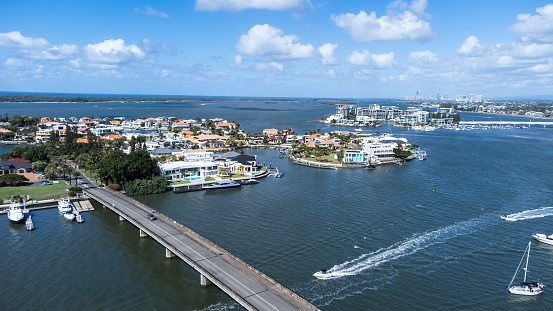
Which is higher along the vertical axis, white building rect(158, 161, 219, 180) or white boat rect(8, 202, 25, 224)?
white building rect(158, 161, 219, 180)

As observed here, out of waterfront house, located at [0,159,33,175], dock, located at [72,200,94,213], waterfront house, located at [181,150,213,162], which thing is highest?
waterfront house, located at [181,150,213,162]

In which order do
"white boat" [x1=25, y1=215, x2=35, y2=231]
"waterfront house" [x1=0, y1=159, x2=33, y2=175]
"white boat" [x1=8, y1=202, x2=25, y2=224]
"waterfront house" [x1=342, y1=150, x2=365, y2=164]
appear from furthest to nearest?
"waterfront house" [x1=342, y1=150, x2=365, y2=164] < "waterfront house" [x1=0, y1=159, x2=33, y2=175] < "white boat" [x1=8, y1=202, x2=25, y2=224] < "white boat" [x1=25, y1=215, x2=35, y2=231]

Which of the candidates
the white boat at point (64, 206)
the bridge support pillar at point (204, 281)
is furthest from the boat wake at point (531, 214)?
the white boat at point (64, 206)

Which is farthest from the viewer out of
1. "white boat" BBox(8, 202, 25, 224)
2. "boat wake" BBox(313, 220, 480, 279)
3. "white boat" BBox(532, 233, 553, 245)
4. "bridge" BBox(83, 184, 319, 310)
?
"white boat" BBox(8, 202, 25, 224)

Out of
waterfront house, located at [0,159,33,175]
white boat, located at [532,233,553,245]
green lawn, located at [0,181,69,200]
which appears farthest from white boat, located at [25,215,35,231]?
white boat, located at [532,233,553,245]

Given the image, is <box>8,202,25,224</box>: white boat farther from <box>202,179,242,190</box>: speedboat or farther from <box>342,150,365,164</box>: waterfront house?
<box>342,150,365,164</box>: waterfront house

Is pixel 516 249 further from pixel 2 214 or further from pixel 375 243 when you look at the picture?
pixel 2 214

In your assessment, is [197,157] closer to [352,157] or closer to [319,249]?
[352,157]

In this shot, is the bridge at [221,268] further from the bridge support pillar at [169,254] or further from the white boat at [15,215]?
the white boat at [15,215]
